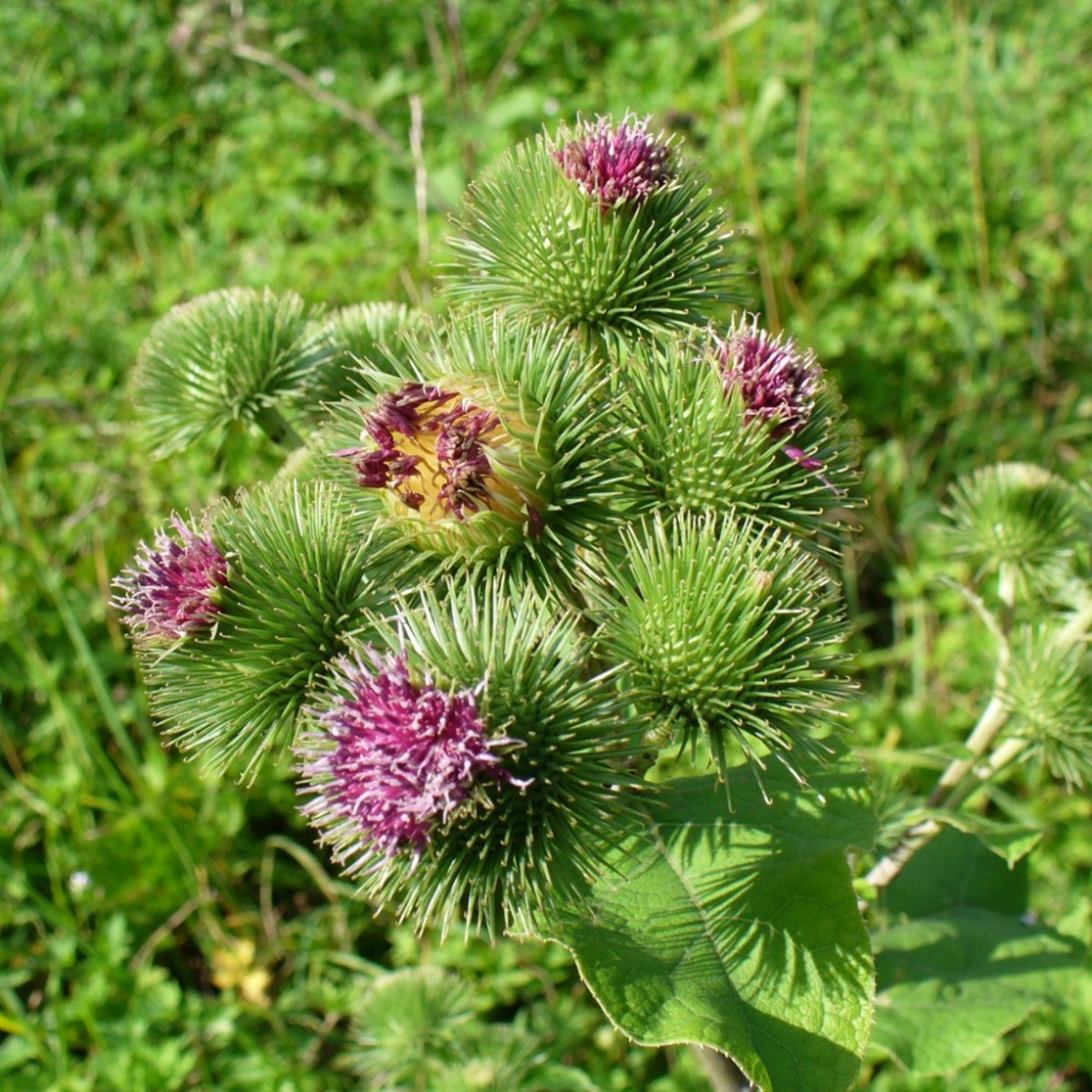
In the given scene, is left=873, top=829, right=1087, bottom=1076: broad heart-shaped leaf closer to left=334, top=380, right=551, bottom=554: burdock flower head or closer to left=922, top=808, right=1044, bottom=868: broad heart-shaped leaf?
left=922, top=808, right=1044, bottom=868: broad heart-shaped leaf

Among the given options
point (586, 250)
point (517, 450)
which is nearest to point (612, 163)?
point (586, 250)

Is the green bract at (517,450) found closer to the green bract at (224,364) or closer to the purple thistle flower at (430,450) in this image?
the purple thistle flower at (430,450)

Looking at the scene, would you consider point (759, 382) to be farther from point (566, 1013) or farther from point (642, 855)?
point (566, 1013)

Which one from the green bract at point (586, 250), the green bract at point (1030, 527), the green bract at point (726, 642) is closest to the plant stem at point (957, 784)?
the green bract at point (1030, 527)

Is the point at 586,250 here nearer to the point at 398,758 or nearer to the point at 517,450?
the point at 517,450

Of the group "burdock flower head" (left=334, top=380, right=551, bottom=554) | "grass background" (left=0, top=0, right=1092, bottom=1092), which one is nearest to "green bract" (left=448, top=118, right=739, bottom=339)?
"burdock flower head" (left=334, top=380, right=551, bottom=554)

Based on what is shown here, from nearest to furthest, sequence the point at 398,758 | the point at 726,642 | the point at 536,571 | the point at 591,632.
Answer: the point at 398,758, the point at 726,642, the point at 536,571, the point at 591,632

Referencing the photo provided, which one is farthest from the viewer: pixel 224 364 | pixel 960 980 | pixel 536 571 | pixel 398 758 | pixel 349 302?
pixel 349 302

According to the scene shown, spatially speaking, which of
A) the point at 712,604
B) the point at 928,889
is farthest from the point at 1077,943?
the point at 712,604

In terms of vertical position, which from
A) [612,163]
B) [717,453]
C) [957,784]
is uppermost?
[612,163]
